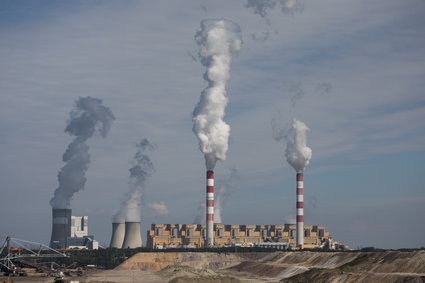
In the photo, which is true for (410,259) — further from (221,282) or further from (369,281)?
(221,282)

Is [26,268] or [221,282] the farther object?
[26,268]

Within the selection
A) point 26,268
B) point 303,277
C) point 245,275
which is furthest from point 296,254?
point 26,268

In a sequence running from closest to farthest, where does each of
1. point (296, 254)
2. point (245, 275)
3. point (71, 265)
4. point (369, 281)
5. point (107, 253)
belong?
point (369, 281) < point (245, 275) < point (296, 254) < point (71, 265) < point (107, 253)

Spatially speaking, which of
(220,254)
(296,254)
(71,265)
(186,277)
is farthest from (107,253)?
(186,277)

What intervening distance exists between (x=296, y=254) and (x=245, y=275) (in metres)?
20.5

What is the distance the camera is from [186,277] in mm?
118125

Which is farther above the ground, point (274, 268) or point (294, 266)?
point (294, 266)

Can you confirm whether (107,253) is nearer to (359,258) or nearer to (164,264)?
(164,264)

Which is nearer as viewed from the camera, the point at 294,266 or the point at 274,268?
the point at 294,266

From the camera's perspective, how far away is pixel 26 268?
558 ft

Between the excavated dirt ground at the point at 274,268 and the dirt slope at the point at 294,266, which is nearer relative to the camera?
the dirt slope at the point at 294,266

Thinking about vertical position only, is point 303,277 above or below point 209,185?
below

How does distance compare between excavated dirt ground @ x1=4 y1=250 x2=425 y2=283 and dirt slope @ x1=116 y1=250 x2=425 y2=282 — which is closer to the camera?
dirt slope @ x1=116 y1=250 x2=425 y2=282

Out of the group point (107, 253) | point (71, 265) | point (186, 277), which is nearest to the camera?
point (186, 277)
